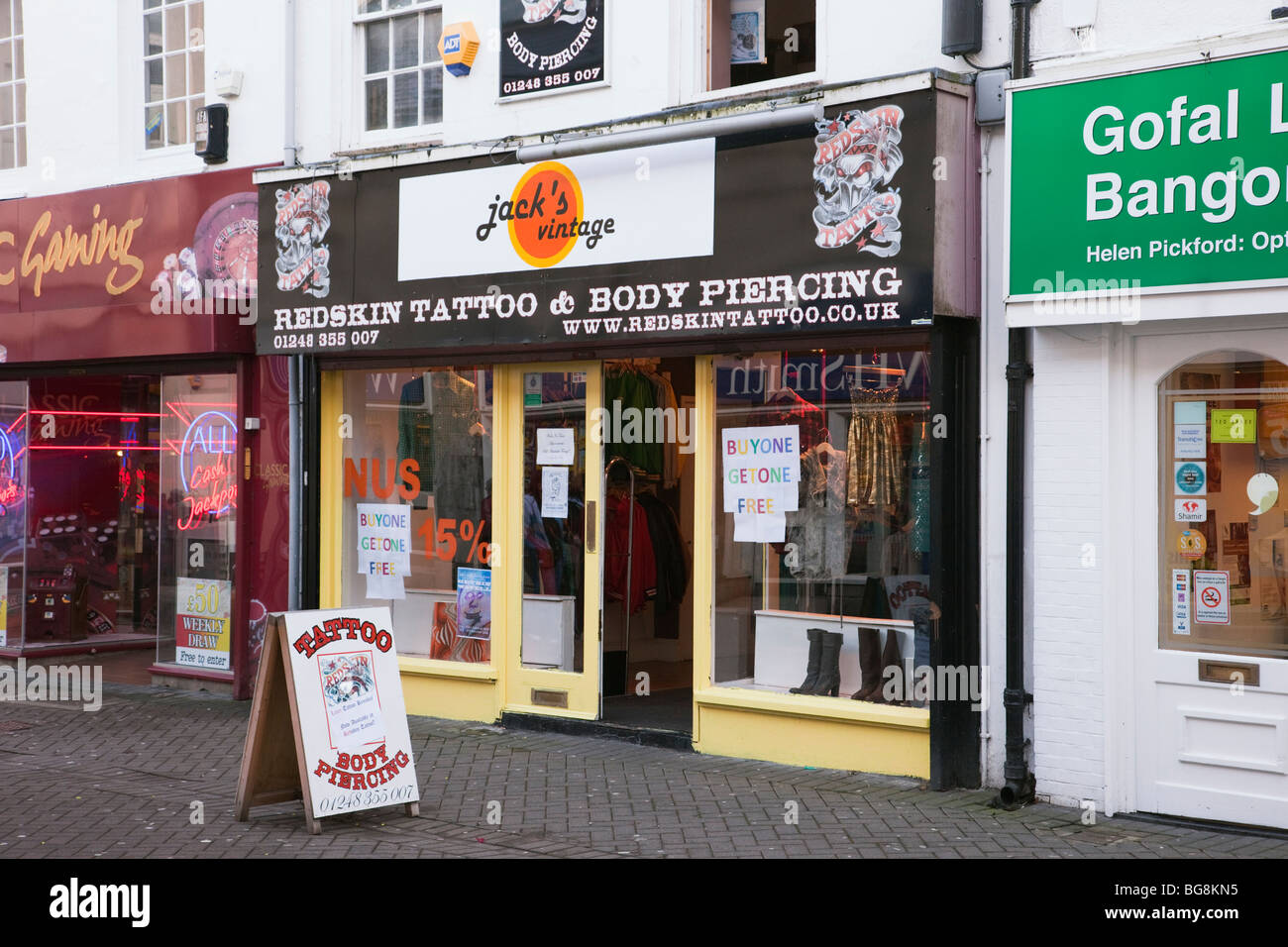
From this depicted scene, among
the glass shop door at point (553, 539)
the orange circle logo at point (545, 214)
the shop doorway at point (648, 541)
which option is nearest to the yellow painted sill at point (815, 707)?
the shop doorway at point (648, 541)

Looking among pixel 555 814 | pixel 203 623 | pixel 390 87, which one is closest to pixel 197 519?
pixel 203 623

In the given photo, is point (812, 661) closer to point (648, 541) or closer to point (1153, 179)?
point (648, 541)

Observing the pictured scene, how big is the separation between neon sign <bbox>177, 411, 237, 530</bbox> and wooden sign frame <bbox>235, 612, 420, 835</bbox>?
4.49 m

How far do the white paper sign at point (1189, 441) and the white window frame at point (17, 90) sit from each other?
10.6 m

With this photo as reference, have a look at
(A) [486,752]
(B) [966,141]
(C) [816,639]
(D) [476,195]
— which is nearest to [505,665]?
(A) [486,752]

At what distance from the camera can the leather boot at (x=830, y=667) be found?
860cm

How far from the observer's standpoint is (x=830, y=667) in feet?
28.5

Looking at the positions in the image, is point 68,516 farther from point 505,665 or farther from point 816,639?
point 816,639

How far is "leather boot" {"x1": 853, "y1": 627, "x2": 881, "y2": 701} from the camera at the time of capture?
8438mm

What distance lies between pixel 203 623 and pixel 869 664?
6.06 m

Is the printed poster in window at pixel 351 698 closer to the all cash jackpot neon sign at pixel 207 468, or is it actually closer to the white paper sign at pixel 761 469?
the white paper sign at pixel 761 469

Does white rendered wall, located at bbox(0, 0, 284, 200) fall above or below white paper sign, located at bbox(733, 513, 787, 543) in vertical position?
above

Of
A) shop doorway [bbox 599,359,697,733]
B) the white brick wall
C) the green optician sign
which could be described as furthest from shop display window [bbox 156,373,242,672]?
the green optician sign

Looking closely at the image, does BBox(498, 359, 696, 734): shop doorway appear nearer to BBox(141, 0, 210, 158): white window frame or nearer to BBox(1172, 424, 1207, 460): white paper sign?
BBox(1172, 424, 1207, 460): white paper sign
